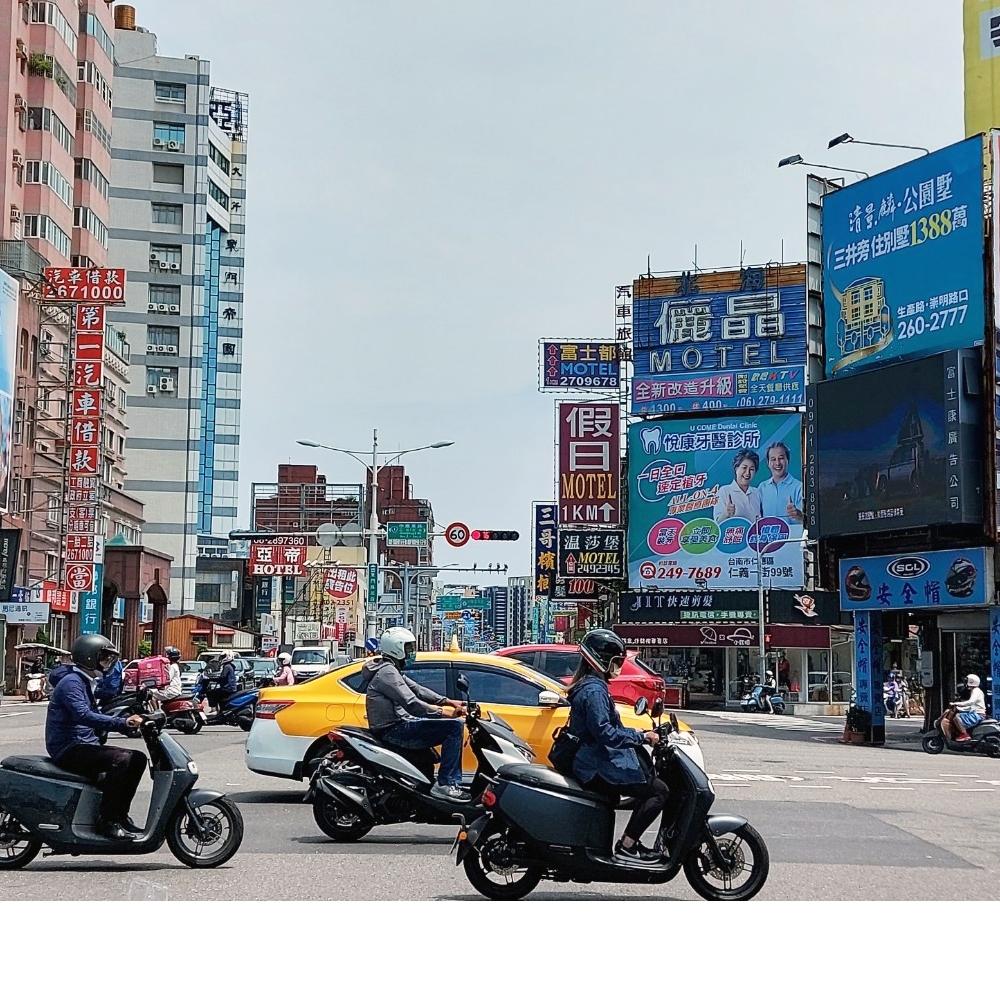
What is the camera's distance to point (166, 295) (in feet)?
354

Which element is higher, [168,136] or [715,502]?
[168,136]

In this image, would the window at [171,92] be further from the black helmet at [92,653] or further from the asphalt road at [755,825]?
the black helmet at [92,653]

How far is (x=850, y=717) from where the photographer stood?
107 feet

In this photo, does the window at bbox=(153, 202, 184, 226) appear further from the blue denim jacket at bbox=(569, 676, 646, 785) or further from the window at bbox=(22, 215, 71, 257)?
the blue denim jacket at bbox=(569, 676, 646, 785)

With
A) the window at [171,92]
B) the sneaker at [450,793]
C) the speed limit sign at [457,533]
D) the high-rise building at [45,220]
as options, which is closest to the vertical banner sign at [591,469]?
the speed limit sign at [457,533]

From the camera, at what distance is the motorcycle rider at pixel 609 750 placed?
336 inches

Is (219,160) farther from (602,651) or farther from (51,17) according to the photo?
(602,651)

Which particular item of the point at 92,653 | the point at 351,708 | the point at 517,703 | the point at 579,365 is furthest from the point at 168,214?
the point at 92,653

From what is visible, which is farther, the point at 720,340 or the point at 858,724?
the point at 720,340

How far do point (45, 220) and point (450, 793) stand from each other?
55.7 meters

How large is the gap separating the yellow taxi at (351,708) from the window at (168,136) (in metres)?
98.9

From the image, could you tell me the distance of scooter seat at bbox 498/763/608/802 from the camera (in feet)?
28.2

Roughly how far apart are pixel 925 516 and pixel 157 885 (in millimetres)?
24763
